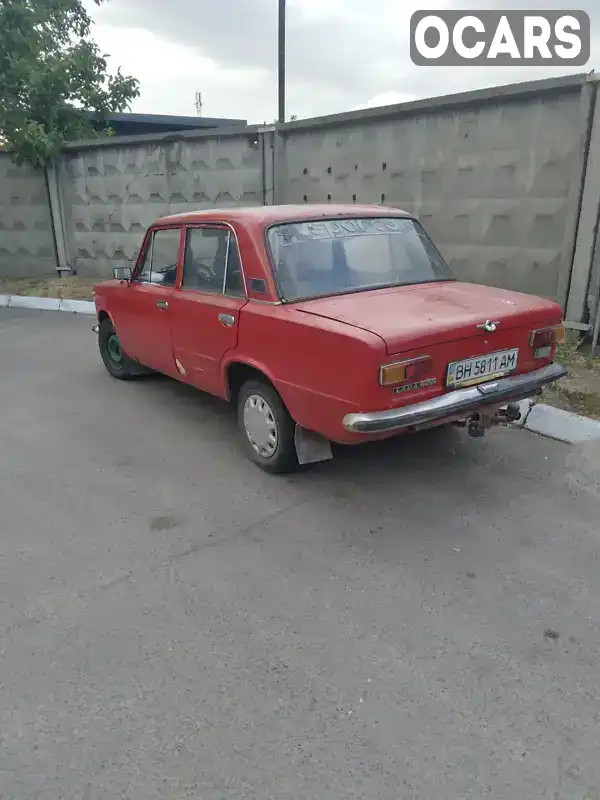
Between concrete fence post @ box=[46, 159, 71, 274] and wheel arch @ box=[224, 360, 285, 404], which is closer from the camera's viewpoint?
wheel arch @ box=[224, 360, 285, 404]

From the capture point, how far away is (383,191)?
26.9ft

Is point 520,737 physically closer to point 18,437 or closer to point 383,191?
point 18,437

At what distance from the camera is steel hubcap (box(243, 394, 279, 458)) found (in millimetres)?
4062

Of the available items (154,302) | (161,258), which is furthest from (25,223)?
(154,302)

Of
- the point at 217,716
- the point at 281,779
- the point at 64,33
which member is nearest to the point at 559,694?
the point at 281,779

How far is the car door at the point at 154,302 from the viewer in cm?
502

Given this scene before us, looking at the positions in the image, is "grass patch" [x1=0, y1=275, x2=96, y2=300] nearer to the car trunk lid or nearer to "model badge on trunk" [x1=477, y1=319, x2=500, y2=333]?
the car trunk lid

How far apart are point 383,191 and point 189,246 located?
4.23m

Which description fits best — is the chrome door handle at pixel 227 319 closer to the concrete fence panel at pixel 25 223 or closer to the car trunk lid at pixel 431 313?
the car trunk lid at pixel 431 313

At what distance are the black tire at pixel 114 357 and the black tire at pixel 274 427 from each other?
2.37 meters

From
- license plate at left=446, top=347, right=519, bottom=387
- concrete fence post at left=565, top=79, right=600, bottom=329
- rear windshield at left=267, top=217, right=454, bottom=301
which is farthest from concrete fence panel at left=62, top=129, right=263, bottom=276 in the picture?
license plate at left=446, top=347, right=519, bottom=387

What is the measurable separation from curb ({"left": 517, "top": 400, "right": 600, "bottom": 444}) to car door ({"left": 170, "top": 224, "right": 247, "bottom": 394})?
2.47 metres

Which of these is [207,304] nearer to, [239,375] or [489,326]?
[239,375]

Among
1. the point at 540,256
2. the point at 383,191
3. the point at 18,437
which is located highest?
the point at 383,191
